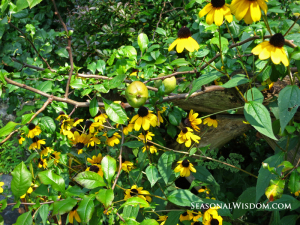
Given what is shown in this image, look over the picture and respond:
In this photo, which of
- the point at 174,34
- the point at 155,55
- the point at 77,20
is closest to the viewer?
the point at 155,55

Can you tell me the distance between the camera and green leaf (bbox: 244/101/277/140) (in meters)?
0.68

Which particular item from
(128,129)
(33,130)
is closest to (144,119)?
(128,129)

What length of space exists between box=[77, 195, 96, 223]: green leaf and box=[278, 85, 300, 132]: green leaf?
0.61 metres

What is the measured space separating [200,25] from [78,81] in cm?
83

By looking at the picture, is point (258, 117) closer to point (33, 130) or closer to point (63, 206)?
point (63, 206)

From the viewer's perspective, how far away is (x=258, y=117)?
27.8 inches

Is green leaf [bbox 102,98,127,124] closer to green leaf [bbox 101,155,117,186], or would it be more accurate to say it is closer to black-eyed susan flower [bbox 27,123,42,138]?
green leaf [bbox 101,155,117,186]

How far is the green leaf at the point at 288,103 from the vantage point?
0.68 metres

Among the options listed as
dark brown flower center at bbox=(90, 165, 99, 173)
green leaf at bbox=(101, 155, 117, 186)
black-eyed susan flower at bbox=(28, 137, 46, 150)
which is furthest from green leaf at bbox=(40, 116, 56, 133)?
green leaf at bbox=(101, 155, 117, 186)

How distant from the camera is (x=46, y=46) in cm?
161

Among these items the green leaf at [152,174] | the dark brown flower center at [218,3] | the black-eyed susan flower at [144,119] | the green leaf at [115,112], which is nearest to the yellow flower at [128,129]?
the black-eyed susan flower at [144,119]

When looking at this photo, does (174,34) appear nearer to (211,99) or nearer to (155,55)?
(155,55)

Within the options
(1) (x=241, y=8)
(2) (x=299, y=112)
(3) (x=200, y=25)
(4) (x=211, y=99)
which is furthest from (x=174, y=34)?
(1) (x=241, y=8)

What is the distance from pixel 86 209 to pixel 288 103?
2.20ft
